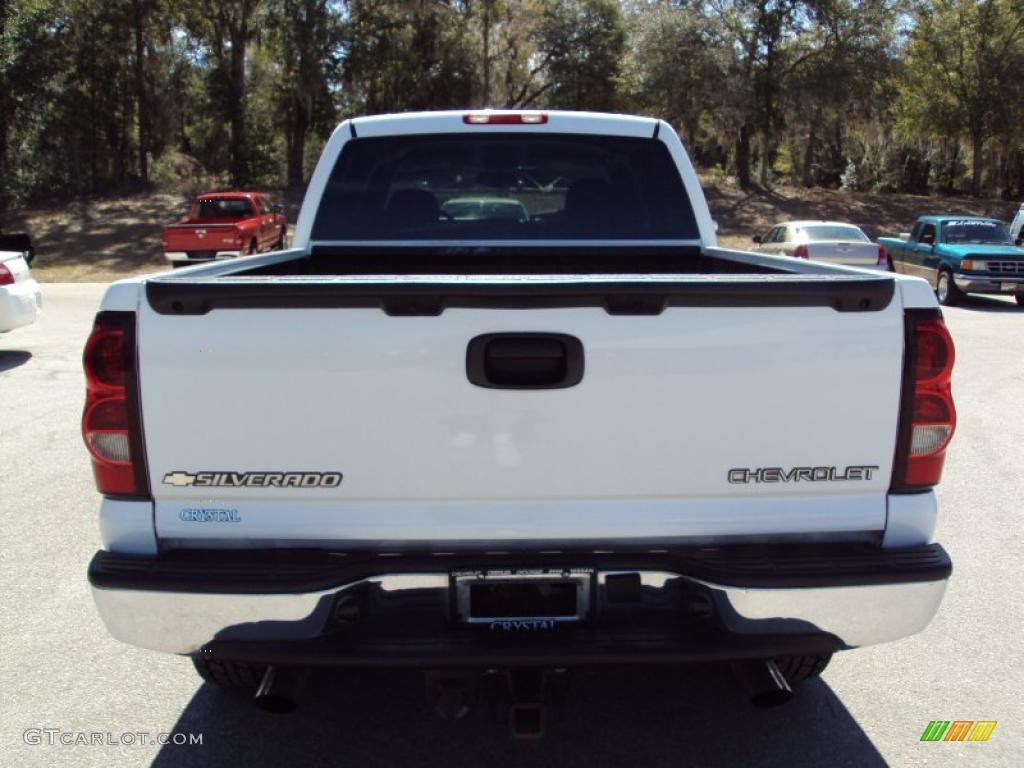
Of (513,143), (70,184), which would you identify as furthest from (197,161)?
(513,143)

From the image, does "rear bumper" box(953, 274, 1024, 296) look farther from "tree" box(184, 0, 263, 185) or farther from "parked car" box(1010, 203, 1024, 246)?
"tree" box(184, 0, 263, 185)

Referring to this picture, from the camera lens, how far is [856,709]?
11.5 ft

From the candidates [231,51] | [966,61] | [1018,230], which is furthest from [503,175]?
[966,61]

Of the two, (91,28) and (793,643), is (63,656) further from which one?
(91,28)

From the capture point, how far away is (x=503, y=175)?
15.9ft

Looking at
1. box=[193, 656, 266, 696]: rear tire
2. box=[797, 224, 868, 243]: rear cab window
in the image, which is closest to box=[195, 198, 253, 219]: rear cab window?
box=[797, 224, 868, 243]: rear cab window

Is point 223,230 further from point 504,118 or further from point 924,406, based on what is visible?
point 924,406

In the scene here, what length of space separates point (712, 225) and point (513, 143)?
3.52 feet

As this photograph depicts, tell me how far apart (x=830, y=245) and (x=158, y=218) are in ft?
78.6

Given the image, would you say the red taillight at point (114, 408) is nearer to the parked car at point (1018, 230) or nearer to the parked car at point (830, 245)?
the parked car at point (830, 245)

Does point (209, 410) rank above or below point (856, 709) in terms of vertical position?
above

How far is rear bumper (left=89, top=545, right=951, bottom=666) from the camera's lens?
8.47 ft

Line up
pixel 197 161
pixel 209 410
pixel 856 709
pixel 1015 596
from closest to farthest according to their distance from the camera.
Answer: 1. pixel 209 410
2. pixel 856 709
3. pixel 1015 596
4. pixel 197 161

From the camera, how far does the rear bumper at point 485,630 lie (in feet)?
8.47
